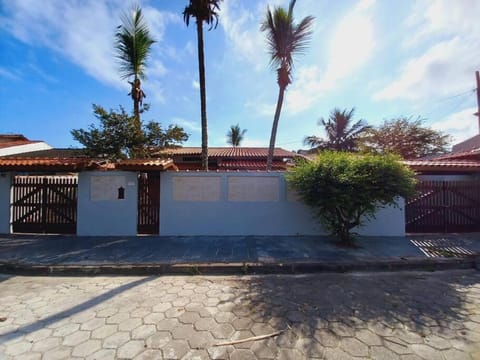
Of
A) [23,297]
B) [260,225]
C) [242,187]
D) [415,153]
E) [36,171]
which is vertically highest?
[415,153]

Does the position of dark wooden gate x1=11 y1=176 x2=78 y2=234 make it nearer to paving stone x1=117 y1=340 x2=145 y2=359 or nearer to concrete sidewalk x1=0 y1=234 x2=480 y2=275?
concrete sidewalk x1=0 y1=234 x2=480 y2=275

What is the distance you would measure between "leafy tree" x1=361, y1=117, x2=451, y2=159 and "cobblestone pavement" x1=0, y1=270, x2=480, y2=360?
18.8 meters

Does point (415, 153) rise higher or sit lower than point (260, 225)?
higher

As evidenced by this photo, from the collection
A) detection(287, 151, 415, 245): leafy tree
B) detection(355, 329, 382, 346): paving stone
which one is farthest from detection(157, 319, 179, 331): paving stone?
detection(287, 151, 415, 245): leafy tree

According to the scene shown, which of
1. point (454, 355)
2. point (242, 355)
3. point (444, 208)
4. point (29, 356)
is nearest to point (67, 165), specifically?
point (29, 356)

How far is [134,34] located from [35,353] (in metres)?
11.5

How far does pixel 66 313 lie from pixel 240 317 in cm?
233

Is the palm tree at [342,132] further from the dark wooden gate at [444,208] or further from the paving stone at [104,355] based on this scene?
the paving stone at [104,355]

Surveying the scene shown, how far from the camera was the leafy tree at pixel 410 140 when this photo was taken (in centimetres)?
1931

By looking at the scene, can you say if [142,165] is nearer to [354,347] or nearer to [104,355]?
[104,355]

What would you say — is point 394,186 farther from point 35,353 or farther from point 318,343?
point 35,353

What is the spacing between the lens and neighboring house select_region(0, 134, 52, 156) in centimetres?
1566

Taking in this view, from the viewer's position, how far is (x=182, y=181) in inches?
259

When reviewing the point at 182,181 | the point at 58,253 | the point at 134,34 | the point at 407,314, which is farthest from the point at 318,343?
the point at 134,34
